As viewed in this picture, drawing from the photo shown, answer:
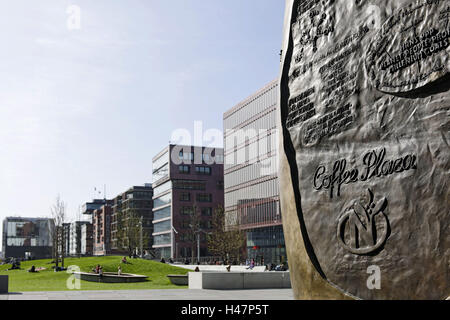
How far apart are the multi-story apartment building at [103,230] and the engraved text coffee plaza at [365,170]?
141961 mm

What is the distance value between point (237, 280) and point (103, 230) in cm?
13473

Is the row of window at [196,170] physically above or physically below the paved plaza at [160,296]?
above

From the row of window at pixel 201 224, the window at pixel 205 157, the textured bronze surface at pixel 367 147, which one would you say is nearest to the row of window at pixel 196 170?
the window at pixel 205 157

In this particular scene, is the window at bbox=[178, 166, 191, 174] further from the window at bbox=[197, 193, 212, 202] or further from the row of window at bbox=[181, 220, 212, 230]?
the row of window at bbox=[181, 220, 212, 230]

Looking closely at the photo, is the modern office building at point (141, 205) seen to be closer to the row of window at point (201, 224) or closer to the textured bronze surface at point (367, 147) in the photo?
the row of window at point (201, 224)

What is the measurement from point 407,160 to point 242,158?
2874 inches

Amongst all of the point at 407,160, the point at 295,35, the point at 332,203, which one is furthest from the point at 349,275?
the point at 295,35

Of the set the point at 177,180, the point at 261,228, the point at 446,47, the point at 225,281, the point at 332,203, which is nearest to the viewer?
the point at 446,47

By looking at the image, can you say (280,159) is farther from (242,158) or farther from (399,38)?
(242,158)

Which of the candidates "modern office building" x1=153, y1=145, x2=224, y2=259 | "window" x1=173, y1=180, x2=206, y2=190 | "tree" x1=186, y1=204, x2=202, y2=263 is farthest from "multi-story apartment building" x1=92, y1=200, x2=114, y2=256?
"tree" x1=186, y1=204, x2=202, y2=263

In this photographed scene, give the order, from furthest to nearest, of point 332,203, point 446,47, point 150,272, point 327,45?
point 150,272, point 327,45, point 332,203, point 446,47

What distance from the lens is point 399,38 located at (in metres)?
5.24

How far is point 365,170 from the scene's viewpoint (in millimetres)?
5484

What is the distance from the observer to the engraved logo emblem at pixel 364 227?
5.19m
